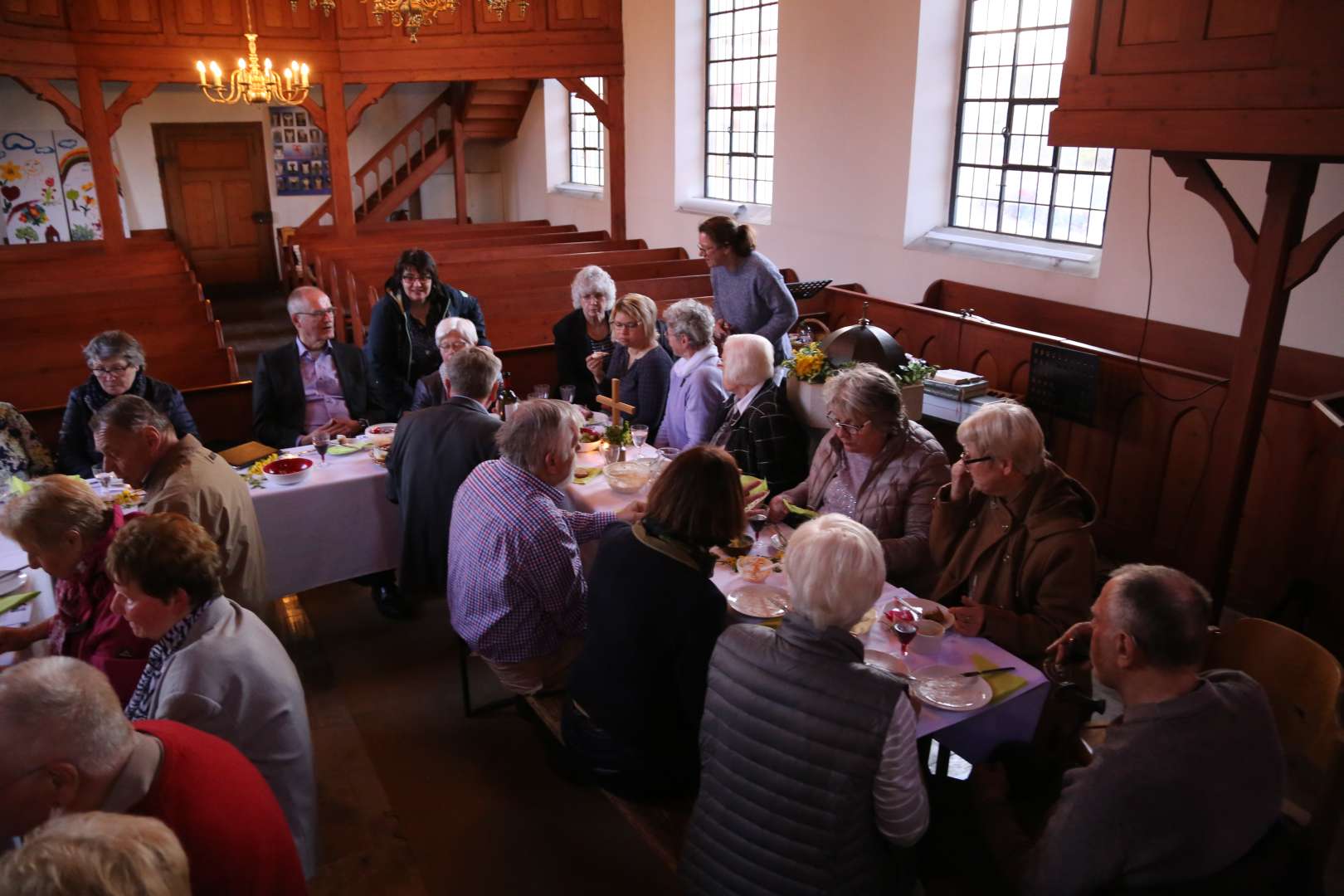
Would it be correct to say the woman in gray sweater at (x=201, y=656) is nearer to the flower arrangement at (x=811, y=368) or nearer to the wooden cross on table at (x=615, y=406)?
the wooden cross on table at (x=615, y=406)

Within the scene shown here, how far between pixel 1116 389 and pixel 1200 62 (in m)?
1.95

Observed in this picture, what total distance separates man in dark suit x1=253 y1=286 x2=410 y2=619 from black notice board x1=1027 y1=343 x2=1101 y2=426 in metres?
3.92

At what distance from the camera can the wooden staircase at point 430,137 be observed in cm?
1442

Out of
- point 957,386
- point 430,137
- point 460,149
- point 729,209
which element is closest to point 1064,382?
point 957,386

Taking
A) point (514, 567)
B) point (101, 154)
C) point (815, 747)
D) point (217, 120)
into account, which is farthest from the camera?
point (217, 120)

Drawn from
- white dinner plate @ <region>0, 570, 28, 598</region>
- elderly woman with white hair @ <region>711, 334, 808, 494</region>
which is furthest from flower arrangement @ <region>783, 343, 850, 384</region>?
white dinner plate @ <region>0, 570, 28, 598</region>

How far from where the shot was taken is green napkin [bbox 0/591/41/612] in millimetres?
3041

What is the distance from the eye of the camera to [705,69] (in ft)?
36.9

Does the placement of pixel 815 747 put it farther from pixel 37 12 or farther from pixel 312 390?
pixel 37 12

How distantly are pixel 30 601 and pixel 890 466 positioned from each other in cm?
299

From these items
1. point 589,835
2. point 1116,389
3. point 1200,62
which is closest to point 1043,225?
point 1116,389

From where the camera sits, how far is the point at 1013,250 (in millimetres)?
7664

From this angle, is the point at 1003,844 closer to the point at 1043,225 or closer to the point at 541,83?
the point at 1043,225

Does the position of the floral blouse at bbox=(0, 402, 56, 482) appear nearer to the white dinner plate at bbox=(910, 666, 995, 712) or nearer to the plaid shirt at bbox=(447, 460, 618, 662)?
the plaid shirt at bbox=(447, 460, 618, 662)
